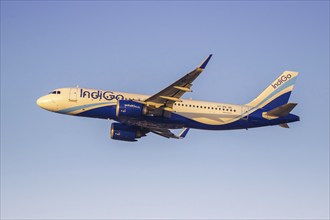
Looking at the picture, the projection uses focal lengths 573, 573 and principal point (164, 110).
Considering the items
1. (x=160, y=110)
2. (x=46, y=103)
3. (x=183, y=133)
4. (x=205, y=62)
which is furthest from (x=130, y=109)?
(x=183, y=133)

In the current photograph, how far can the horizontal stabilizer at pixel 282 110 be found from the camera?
206ft

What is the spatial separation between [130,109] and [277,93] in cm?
1913

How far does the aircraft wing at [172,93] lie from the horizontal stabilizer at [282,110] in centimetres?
1117

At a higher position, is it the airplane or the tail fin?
the tail fin

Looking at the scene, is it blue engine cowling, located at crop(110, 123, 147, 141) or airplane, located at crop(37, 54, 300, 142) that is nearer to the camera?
airplane, located at crop(37, 54, 300, 142)

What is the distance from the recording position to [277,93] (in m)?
69.4

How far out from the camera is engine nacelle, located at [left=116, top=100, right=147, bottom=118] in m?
61.5

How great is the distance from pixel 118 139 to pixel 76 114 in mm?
6345

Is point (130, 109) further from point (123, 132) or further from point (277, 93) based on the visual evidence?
point (277, 93)

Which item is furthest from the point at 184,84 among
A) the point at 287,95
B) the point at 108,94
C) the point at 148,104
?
the point at 287,95

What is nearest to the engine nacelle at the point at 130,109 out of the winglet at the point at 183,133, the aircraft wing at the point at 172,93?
the aircraft wing at the point at 172,93

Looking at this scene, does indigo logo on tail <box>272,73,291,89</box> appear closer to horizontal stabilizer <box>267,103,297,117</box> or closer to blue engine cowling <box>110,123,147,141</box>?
horizontal stabilizer <box>267,103,297,117</box>

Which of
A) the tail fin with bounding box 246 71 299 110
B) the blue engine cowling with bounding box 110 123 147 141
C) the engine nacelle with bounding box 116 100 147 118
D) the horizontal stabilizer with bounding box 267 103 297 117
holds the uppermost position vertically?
the tail fin with bounding box 246 71 299 110

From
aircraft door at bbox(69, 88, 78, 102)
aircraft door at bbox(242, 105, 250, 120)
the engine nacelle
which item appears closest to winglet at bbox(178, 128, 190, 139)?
aircraft door at bbox(242, 105, 250, 120)
